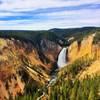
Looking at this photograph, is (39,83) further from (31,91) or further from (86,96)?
(86,96)

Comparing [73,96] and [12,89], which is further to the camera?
[12,89]

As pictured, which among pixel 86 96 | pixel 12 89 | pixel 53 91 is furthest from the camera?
pixel 12 89

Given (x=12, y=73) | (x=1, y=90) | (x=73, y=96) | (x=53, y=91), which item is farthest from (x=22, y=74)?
(x=73, y=96)

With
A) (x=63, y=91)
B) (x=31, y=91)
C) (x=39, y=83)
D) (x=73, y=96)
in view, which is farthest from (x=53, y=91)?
(x=39, y=83)

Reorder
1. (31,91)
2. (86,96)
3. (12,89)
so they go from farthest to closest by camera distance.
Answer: (12,89) < (31,91) < (86,96)

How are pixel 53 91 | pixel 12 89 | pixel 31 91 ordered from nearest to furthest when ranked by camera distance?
pixel 53 91 → pixel 31 91 → pixel 12 89

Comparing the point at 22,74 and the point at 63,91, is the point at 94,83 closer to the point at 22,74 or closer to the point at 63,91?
the point at 63,91

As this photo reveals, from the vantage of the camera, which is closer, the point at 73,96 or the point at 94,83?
the point at 73,96

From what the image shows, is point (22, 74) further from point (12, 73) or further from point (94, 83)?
point (94, 83)
